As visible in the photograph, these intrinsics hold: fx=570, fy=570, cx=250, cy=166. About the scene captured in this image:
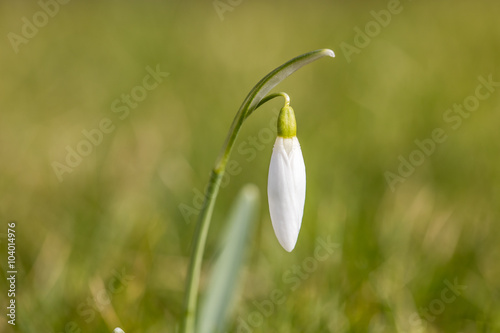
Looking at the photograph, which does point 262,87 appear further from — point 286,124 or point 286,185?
point 286,185

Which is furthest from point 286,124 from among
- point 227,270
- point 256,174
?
point 256,174

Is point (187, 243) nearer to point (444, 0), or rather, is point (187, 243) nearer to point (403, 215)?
point (403, 215)

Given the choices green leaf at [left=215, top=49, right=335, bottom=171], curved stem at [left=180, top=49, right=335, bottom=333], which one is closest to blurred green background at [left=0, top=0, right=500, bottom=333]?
curved stem at [left=180, top=49, right=335, bottom=333]

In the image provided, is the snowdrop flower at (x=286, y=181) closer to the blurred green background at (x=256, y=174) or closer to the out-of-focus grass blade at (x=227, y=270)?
the out-of-focus grass blade at (x=227, y=270)

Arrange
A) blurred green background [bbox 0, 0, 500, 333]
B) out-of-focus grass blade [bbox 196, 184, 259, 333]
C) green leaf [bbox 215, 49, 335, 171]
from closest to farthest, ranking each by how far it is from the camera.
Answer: green leaf [bbox 215, 49, 335, 171], out-of-focus grass blade [bbox 196, 184, 259, 333], blurred green background [bbox 0, 0, 500, 333]

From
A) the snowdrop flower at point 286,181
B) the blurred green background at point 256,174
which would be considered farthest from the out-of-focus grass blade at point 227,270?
the snowdrop flower at point 286,181

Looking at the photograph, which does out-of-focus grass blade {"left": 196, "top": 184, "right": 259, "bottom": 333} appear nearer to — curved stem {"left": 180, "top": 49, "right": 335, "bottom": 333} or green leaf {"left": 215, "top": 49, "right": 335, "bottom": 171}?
curved stem {"left": 180, "top": 49, "right": 335, "bottom": 333}
